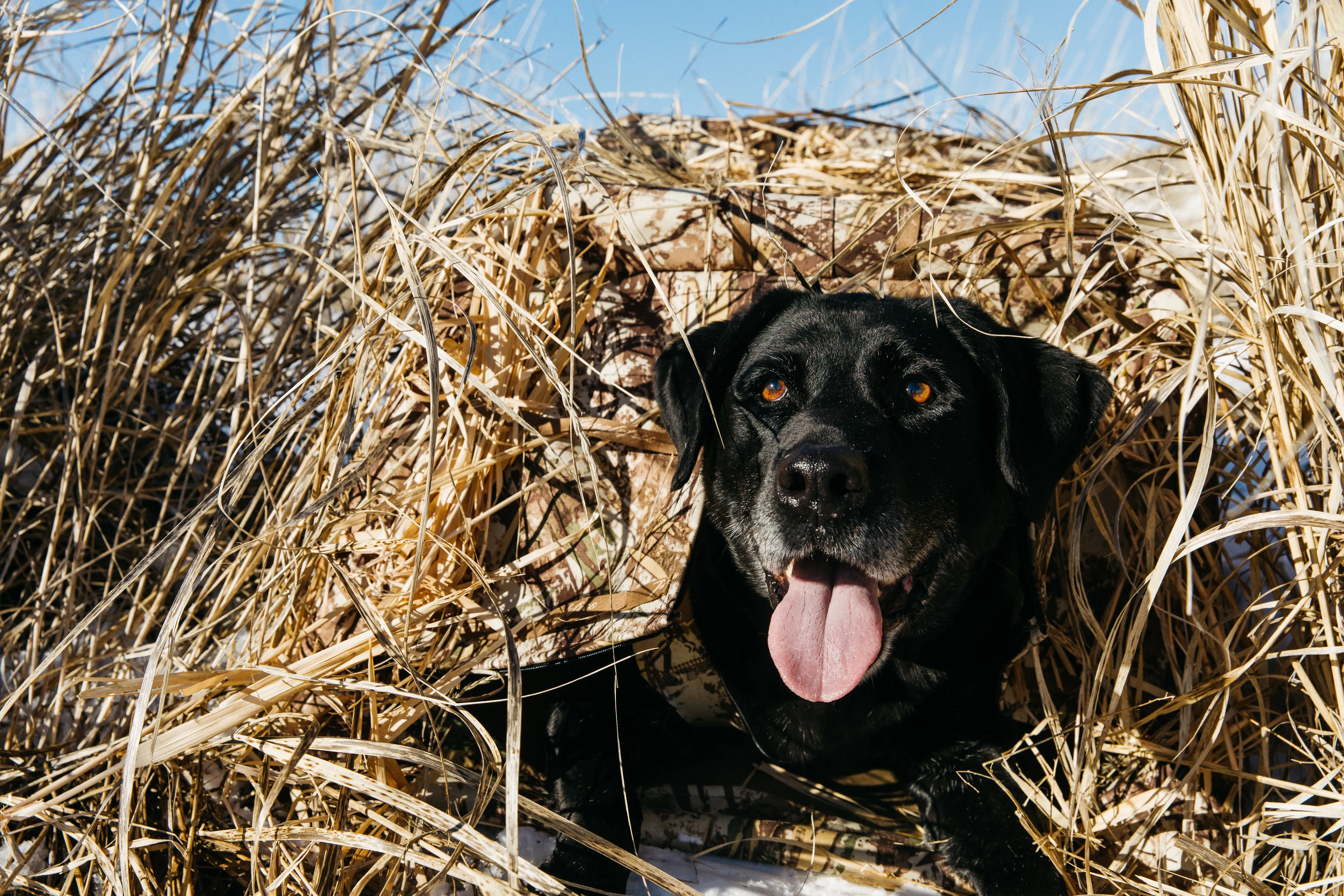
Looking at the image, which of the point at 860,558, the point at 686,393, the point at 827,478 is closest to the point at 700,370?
the point at 686,393

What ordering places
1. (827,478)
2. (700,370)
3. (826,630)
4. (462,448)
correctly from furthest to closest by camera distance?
1. (462,448)
2. (700,370)
3. (826,630)
4. (827,478)

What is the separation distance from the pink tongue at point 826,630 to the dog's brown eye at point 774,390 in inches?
16.2

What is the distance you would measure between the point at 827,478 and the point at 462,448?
1.07m

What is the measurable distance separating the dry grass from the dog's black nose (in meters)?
0.43

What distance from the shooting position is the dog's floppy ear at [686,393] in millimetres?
2020

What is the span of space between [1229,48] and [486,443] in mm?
1900

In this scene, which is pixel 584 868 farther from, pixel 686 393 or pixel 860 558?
pixel 686 393

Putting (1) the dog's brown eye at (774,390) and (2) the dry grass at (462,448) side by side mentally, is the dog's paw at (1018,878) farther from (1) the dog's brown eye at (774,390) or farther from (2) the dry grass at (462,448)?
(1) the dog's brown eye at (774,390)

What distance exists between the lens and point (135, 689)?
165 cm

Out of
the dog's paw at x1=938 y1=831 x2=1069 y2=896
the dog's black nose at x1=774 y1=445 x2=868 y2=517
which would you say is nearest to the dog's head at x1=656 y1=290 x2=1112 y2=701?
the dog's black nose at x1=774 y1=445 x2=868 y2=517

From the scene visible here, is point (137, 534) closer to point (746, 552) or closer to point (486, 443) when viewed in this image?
point (486, 443)

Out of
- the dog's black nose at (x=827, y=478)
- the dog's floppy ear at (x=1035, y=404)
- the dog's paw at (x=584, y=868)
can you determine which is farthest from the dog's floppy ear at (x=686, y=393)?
the dog's paw at (x=584, y=868)

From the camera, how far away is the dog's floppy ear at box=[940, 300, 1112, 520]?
76.4 inches

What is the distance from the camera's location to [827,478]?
1.72m
